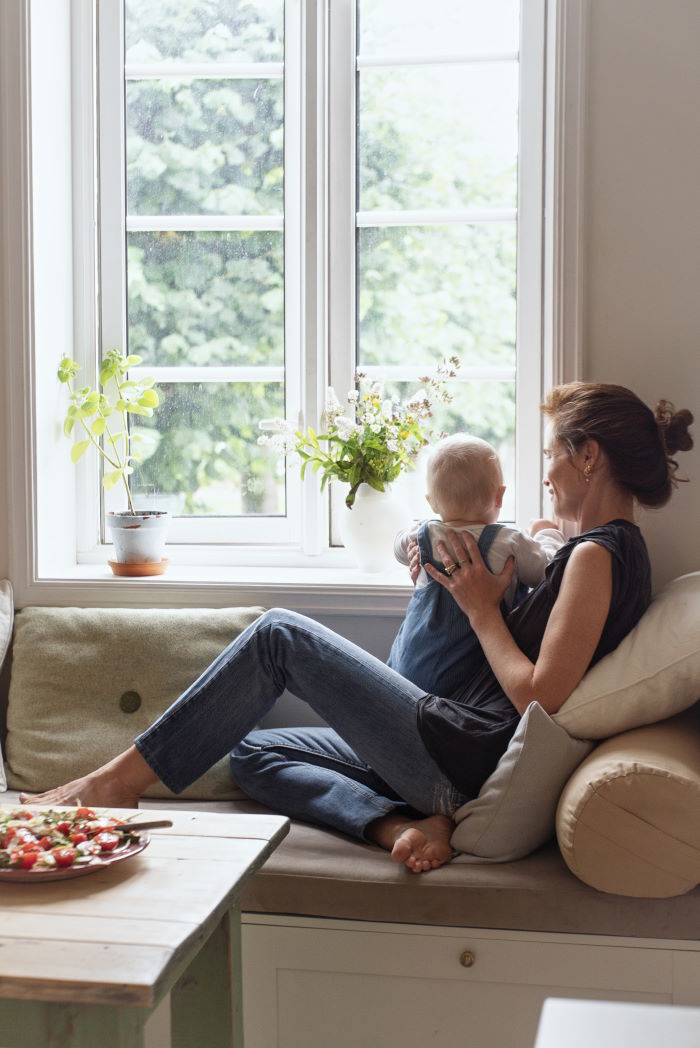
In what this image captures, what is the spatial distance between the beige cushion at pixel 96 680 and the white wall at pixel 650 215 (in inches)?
40.1

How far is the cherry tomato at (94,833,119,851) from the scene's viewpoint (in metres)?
1.43

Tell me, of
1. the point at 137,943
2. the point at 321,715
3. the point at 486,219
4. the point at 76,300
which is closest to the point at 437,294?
the point at 486,219

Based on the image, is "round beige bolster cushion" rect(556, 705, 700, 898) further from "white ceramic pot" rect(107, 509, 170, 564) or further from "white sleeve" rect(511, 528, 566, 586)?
"white ceramic pot" rect(107, 509, 170, 564)

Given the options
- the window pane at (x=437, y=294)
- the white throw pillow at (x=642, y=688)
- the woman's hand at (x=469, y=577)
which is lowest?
the white throw pillow at (x=642, y=688)

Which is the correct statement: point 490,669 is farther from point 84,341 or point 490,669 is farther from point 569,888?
point 84,341

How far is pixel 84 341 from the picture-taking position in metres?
2.87

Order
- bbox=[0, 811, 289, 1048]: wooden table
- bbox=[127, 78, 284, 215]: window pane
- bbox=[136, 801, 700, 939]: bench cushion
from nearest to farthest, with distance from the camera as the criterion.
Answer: bbox=[0, 811, 289, 1048]: wooden table → bbox=[136, 801, 700, 939]: bench cushion → bbox=[127, 78, 284, 215]: window pane

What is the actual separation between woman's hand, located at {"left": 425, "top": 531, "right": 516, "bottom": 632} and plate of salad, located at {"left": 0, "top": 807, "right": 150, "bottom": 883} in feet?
2.70

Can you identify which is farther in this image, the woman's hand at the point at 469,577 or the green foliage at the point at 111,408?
the green foliage at the point at 111,408

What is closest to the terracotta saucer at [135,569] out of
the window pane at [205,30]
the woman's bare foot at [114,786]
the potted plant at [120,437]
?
the potted plant at [120,437]

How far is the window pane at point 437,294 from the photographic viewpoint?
2742 millimetres

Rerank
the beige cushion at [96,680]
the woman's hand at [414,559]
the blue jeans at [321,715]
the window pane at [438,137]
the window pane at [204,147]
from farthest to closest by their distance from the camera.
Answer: the window pane at [204,147] → the window pane at [438,137] → the beige cushion at [96,680] → the woman's hand at [414,559] → the blue jeans at [321,715]

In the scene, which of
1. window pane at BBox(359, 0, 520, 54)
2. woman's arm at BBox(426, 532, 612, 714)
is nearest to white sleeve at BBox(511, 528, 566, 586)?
woman's arm at BBox(426, 532, 612, 714)

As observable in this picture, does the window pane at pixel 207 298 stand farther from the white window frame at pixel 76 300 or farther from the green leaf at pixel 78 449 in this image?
the green leaf at pixel 78 449
